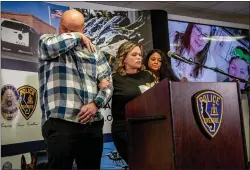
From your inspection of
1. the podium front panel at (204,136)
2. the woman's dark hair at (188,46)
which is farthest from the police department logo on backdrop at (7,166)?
the woman's dark hair at (188,46)

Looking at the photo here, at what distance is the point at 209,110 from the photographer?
2.83 ft

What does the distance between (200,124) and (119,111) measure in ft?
2.71

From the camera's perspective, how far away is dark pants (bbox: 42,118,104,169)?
1111 millimetres

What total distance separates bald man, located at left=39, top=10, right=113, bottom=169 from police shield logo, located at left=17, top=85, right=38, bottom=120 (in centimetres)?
87

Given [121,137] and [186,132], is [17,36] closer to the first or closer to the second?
[121,137]

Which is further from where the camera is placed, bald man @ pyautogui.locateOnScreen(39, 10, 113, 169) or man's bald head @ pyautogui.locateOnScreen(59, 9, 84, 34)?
man's bald head @ pyautogui.locateOnScreen(59, 9, 84, 34)

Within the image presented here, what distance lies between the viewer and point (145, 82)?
1631 millimetres

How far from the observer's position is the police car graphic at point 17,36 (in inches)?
78.3

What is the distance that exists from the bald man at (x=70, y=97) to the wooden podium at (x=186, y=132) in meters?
0.31

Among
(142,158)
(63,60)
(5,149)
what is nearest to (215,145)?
(142,158)

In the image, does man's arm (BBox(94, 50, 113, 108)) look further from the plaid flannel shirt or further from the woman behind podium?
the woman behind podium

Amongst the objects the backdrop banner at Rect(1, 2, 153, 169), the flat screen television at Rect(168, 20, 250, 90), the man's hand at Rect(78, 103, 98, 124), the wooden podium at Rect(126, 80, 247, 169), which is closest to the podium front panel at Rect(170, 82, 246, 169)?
the wooden podium at Rect(126, 80, 247, 169)

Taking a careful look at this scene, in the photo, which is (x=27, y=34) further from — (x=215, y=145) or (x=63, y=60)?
(x=215, y=145)

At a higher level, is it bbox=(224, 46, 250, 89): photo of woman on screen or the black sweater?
bbox=(224, 46, 250, 89): photo of woman on screen
